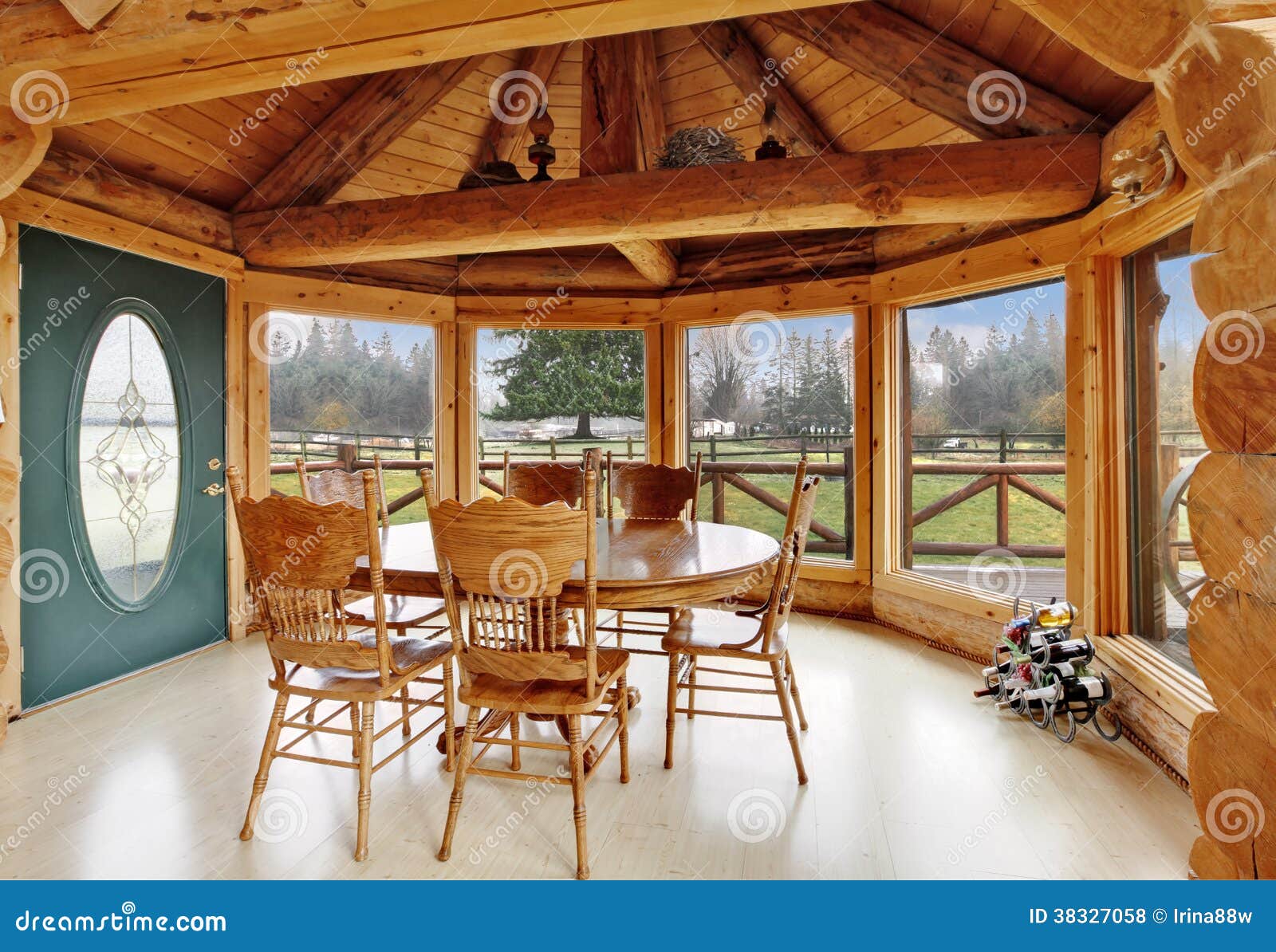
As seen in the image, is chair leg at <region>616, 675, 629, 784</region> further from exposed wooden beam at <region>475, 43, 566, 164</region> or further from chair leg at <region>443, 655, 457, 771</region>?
exposed wooden beam at <region>475, 43, 566, 164</region>

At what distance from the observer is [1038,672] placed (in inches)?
107

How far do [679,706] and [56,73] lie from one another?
320 cm

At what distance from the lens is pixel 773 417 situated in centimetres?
462

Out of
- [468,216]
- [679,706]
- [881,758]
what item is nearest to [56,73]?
[468,216]

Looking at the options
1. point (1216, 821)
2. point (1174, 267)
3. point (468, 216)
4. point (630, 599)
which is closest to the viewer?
point (1216, 821)

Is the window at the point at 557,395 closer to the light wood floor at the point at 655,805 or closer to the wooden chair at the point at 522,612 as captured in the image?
the light wood floor at the point at 655,805

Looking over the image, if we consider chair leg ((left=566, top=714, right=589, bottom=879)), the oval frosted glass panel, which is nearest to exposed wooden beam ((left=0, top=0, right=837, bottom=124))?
the oval frosted glass panel

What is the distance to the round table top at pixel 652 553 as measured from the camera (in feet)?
6.75

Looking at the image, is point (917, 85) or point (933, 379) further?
point (933, 379)

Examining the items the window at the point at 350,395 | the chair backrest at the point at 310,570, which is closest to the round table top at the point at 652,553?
the chair backrest at the point at 310,570

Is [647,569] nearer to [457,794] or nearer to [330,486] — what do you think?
[457,794]

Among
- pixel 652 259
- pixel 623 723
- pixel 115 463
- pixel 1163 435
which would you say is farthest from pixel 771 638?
pixel 115 463

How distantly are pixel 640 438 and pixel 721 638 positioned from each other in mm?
2544

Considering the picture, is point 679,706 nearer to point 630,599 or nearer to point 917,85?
point 630,599
